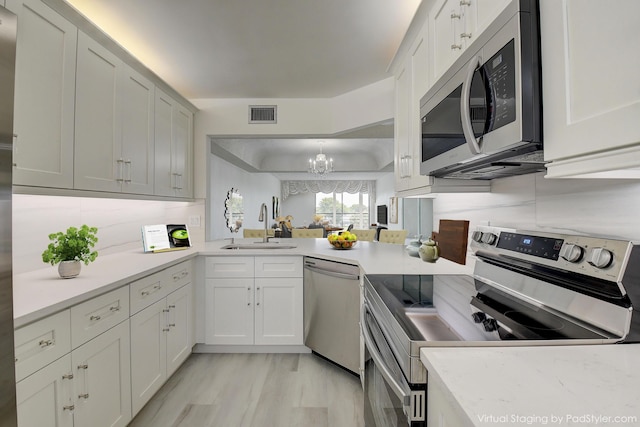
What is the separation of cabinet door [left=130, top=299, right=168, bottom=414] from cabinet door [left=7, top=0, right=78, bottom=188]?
854 millimetres

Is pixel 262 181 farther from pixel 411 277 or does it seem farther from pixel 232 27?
pixel 411 277

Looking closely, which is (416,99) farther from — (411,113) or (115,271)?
(115,271)

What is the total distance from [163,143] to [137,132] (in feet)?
1.24

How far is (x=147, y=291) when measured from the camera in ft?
6.10

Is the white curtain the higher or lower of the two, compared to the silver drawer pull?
higher

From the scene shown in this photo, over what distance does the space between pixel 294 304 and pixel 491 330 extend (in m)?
1.99

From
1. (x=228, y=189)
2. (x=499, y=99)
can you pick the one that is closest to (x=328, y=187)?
(x=228, y=189)

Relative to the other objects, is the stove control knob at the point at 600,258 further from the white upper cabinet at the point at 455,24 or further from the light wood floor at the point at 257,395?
the light wood floor at the point at 257,395

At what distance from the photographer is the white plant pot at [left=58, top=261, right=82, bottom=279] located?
1.54 m

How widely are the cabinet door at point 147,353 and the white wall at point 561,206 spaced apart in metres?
1.97

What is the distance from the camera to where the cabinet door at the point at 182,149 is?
286cm

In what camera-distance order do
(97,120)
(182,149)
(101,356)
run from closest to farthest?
(101,356), (97,120), (182,149)

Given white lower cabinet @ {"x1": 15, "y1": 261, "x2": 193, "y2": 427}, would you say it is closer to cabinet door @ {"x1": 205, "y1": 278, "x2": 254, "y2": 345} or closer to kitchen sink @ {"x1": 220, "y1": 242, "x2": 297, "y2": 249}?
cabinet door @ {"x1": 205, "y1": 278, "x2": 254, "y2": 345}

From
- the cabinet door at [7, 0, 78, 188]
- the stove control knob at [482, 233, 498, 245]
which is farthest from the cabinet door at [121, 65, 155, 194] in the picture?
the stove control knob at [482, 233, 498, 245]
